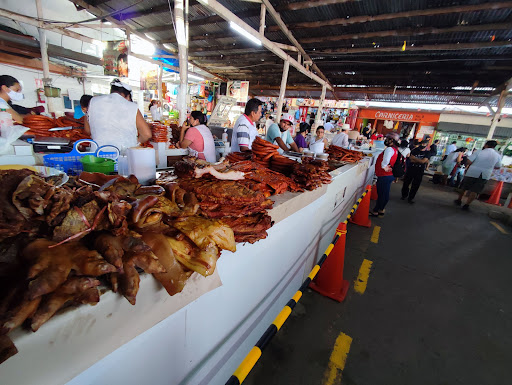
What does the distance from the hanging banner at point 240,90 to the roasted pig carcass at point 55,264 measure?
37.3 feet

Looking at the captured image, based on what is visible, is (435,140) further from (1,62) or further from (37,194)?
(1,62)

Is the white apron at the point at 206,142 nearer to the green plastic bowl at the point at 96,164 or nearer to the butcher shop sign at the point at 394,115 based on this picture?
the green plastic bowl at the point at 96,164

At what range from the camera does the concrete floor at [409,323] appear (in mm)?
2193

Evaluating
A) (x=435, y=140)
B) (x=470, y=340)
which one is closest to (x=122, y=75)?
(x=470, y=340)

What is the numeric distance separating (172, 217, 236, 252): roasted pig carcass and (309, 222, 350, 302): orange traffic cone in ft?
7.10

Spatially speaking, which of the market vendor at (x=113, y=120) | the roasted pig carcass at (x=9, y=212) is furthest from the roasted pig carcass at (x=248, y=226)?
the market vendor at (x=113, y=120)

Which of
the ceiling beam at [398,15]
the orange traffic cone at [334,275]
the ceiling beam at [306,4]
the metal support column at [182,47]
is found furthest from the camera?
the ceiling beam at [306,4]

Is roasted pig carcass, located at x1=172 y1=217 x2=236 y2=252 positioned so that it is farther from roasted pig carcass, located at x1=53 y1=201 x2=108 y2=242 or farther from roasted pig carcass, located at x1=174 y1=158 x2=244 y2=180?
roasted pig carcass, located at x1=174 y1=158 x2=244 y2=180

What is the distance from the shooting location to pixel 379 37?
6523 mm

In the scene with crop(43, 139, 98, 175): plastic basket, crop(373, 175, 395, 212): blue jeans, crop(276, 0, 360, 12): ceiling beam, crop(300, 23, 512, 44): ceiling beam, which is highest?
crop(276, 0, 360, 12): ceiling beam

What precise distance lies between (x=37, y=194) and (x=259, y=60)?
11584 mm

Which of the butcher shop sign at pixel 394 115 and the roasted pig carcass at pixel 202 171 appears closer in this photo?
the roasted pig carcass at pixel 202 171

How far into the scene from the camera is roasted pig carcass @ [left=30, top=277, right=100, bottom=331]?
62 centimetres

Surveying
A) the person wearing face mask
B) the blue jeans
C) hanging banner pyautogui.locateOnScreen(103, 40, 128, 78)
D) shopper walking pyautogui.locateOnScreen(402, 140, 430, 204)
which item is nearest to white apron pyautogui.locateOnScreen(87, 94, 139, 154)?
the person wearing face mask
